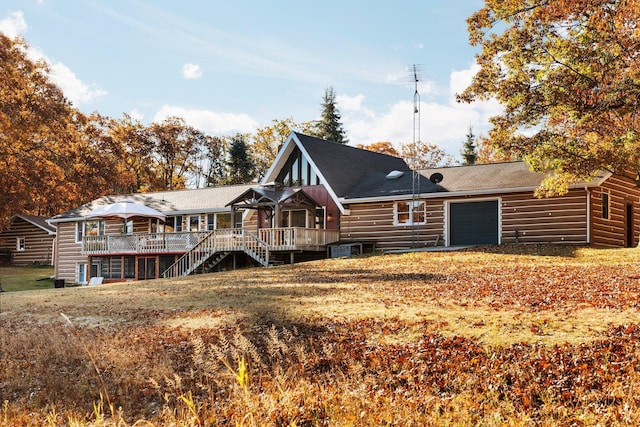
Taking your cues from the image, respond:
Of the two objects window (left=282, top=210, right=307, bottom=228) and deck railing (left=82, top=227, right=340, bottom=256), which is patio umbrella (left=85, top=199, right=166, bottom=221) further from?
window (left=282, top=210, right=307, bottom=228)

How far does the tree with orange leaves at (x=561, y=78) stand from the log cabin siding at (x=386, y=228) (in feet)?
17.5

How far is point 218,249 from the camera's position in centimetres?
3028

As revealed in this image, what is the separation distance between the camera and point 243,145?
5894 cm

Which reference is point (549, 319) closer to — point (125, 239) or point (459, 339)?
point (459, 339)

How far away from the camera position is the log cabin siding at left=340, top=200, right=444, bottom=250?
28859 millimetres

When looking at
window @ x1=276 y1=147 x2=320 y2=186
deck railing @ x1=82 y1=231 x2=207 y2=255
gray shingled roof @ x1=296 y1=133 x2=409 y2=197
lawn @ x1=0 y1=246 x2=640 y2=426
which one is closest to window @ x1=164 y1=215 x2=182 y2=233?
deck railing @ x1=82 y1=231 x2=207 y2=255

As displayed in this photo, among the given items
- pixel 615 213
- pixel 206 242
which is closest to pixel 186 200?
pixel 206 242

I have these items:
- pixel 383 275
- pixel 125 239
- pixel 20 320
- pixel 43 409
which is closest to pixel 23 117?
pixel 125 239

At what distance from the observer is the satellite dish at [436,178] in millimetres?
29981

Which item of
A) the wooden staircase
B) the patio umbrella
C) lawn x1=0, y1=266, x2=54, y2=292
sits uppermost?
the patio umbrella

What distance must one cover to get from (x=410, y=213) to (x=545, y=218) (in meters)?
5.89

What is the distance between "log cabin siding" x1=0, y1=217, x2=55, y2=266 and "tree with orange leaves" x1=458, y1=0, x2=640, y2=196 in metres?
37.0

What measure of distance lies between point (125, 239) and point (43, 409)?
87.1 feet

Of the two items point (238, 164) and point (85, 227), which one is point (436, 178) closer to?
point (85, 227)
